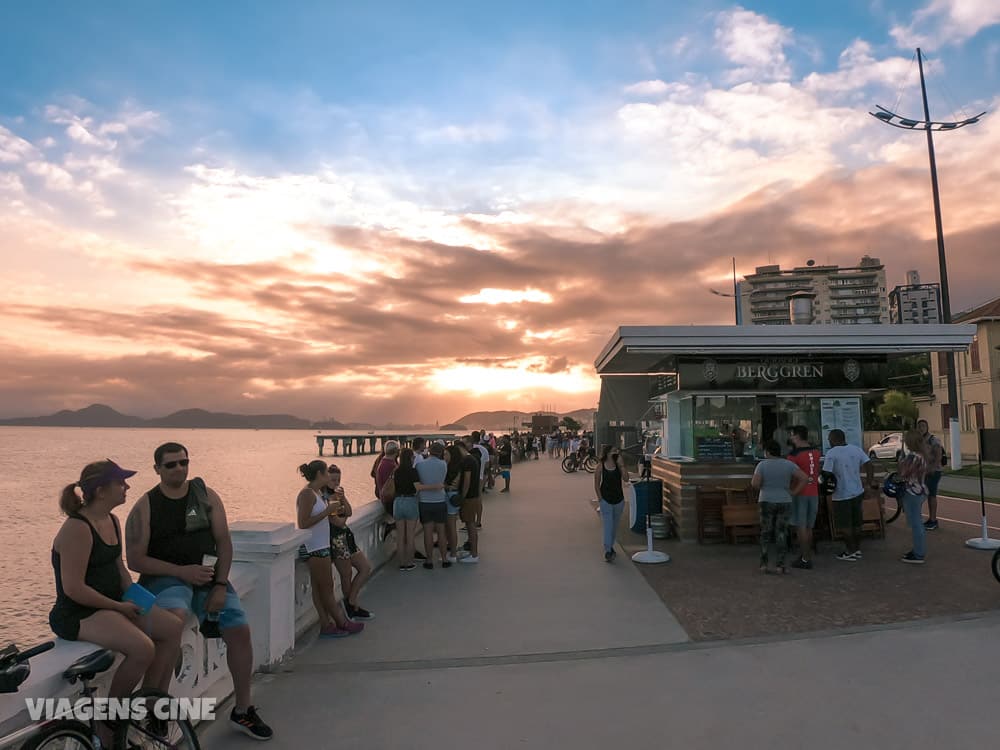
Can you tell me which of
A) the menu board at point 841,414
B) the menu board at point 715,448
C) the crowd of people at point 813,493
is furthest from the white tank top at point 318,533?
the menu board at point 841,414

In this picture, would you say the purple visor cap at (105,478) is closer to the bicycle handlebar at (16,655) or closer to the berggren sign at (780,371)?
the bicycle handlebar at (16,655)

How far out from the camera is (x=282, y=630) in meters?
5.38

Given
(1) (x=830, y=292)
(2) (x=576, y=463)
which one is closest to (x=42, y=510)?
(2) (x=576, y=463)

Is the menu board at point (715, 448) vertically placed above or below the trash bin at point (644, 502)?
above

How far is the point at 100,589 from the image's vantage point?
3.30 m

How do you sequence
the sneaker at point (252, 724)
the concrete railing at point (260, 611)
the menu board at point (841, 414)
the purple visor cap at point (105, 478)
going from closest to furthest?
the purple visor cap at point (105, 478), the sneaker at point (252, 724), the concrete railing at point (260, 611), the menu board at point (841, 414)

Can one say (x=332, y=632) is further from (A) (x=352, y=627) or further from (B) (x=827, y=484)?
(B) (x=827, y=484)

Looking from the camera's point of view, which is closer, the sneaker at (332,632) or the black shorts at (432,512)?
the sneaker at (332,632)

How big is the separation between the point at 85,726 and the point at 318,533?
3.01 m

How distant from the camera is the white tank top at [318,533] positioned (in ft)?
19.3

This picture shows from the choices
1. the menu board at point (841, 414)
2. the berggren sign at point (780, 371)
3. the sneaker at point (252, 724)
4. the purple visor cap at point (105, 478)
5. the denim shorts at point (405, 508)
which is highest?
the berggren sign at point (780, 371)

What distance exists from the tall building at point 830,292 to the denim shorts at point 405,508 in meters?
128

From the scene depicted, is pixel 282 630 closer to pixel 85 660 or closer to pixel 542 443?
pixel 85 660

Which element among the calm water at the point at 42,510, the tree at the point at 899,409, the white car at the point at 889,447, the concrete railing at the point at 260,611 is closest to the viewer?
the concrete railing at the point at 260,611
